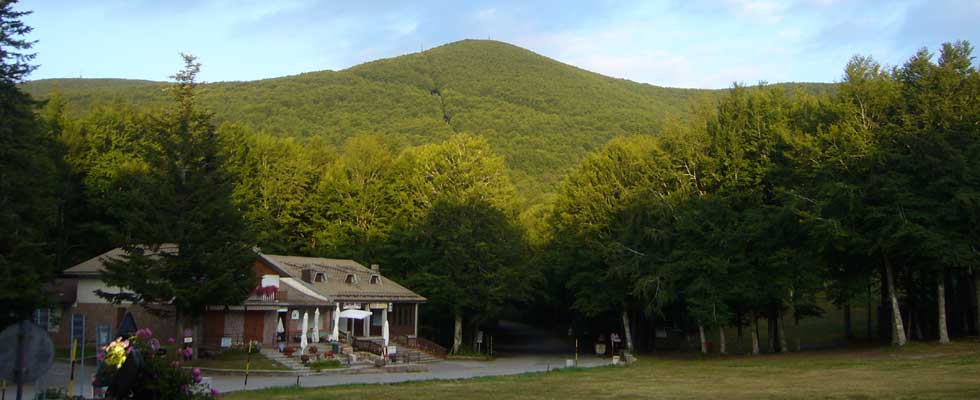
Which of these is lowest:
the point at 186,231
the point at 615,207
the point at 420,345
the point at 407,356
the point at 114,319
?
the point at 407,356

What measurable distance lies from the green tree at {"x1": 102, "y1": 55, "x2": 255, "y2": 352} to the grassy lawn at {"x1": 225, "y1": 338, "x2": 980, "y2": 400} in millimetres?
11828

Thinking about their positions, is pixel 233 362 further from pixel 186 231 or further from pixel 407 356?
pixel 407 356

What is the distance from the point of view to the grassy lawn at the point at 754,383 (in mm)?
20469

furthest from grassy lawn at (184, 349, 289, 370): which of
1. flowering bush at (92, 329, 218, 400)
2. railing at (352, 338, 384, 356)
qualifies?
flowering bush at (92, 329, 218, 400)

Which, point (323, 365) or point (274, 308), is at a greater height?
point (274, 308)

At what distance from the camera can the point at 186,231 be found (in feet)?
116

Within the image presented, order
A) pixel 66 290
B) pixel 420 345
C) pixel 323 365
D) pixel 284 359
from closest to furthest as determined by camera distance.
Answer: pixel 323 365 → pixel 284 359 → pixel 66 290 → pixel 420 345

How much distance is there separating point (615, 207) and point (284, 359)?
24.1 m

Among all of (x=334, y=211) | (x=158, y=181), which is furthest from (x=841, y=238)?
(x=334, y=211)

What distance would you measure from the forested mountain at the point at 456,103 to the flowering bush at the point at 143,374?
66500mm

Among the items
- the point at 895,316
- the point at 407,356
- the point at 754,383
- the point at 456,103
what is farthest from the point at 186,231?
the point at 456,103

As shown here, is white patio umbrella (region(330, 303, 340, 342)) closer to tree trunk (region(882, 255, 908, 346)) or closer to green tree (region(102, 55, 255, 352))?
green tree (region(102, 55, 255, 352))

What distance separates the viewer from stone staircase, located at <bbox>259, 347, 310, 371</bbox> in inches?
1393

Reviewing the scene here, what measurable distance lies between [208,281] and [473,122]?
96.7 meters
